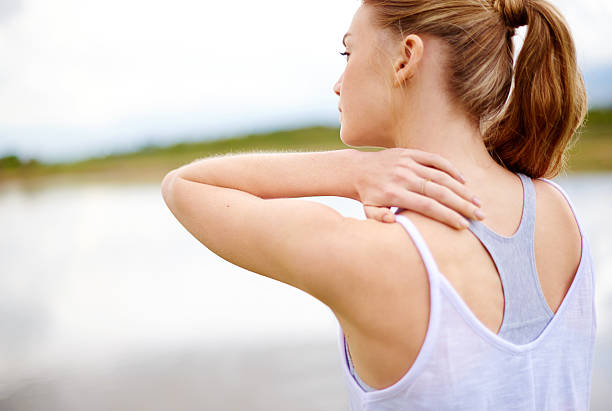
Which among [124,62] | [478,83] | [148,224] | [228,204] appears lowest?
[148,224]

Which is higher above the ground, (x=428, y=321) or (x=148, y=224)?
(x=428, y=321)

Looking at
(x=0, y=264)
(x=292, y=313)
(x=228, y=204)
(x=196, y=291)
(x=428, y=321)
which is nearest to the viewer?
(x=428, y=321)

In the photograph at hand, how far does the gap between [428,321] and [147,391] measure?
2.90 meters

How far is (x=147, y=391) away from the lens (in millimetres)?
3148

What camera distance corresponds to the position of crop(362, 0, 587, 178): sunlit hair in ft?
2.53

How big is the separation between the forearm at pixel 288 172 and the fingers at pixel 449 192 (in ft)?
0.44

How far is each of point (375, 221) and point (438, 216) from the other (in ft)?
A: 0.28

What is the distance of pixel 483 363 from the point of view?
0.68 metres

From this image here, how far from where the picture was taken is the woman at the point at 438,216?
0.66 metres

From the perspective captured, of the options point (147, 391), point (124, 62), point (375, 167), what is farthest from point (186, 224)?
point (124, 62)

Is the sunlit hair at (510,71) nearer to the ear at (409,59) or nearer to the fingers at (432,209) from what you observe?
the ear at (409,59)

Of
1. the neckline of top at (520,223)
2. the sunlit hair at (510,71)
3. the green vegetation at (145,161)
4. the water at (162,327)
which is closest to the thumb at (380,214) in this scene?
the neckline of top at (520,223)

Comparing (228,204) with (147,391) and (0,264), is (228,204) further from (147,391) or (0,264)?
(0,264)

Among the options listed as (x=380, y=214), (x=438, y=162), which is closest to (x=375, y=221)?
(x=380, y=214)
